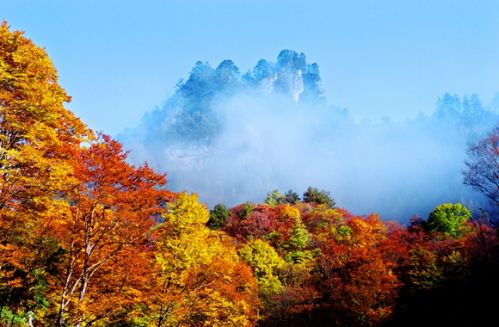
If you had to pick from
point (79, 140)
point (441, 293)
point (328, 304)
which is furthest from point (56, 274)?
point (441, 293)

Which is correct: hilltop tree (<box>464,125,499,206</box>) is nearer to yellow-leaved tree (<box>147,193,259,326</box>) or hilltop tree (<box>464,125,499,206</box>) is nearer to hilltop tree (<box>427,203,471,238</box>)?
yellow-leaved tree (<box>147,193,259,326</box>)

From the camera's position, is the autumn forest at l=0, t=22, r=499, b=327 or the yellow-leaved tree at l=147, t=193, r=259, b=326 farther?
the yellow-leaved tree at l=147, t=193, r=259, b=326

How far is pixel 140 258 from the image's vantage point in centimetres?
1605

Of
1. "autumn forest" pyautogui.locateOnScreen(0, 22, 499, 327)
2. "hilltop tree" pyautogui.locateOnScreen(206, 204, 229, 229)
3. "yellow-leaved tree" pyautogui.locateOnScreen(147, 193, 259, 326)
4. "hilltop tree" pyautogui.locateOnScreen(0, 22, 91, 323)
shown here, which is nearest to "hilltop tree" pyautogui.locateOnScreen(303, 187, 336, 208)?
"hilltop tree" pyautogui.locateOnScreen(206, 204, 229, 229)

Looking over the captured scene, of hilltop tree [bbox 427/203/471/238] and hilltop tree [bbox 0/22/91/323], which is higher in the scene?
hilltop tree [bbox 427/203/471/238]

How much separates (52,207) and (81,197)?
3.85 feet

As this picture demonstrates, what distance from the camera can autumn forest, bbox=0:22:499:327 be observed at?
1162 cm

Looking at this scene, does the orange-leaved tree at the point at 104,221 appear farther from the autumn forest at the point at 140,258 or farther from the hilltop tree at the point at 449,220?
the hilltop tree at the point at 449,220

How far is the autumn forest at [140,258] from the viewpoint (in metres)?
11.6

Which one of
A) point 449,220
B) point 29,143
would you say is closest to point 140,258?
point 29,143

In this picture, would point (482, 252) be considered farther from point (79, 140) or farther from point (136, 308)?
point (79, 140)

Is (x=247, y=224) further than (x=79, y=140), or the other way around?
(x=247, y=224)

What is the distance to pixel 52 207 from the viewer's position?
37.8 feet

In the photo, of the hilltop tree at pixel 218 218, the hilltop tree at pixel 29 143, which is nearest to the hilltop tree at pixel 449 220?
the hilltop tree at pixel 218 218
